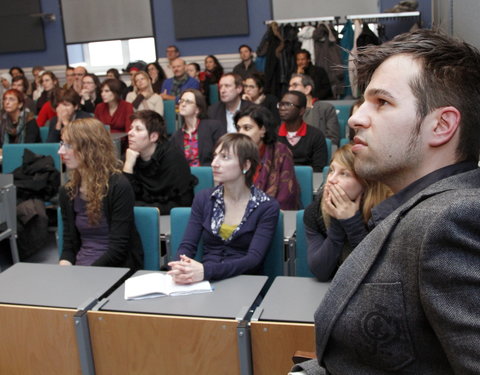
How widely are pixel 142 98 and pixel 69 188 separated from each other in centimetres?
413

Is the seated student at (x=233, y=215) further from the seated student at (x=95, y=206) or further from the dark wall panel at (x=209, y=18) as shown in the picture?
the dark wall panel at (x=209, y=18)

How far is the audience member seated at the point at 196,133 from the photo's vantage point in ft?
14.7

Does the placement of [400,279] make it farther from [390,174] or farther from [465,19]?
[465,19]

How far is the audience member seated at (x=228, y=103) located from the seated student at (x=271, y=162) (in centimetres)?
145

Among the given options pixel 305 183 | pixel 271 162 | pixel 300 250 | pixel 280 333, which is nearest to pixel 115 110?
pixel 271 162

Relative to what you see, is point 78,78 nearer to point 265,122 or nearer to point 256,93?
point 256,93

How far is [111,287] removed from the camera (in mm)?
2227

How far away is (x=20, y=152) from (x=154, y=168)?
1.60 metres

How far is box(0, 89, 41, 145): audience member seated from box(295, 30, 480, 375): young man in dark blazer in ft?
16.3

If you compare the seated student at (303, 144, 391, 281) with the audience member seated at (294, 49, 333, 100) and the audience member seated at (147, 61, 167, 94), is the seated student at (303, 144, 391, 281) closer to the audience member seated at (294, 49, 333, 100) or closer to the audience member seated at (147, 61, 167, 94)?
the audience member seated at (294, 49, 333, 100)

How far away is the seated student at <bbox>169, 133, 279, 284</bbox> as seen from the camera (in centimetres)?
254

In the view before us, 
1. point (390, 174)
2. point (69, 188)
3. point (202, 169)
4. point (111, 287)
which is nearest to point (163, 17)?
point (202, 169)

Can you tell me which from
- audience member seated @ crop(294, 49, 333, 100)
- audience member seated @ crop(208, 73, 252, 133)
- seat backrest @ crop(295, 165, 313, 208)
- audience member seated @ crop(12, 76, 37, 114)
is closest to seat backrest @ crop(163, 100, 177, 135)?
audience member seated @ crop(208, 73, 252, 133)

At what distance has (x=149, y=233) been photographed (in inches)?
113
